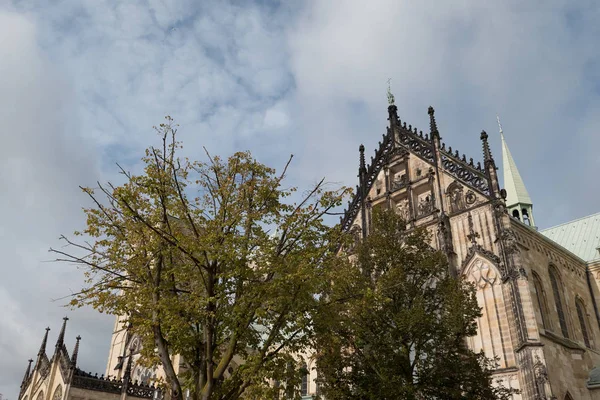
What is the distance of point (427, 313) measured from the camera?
17.0m

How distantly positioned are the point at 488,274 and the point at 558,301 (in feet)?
24.6

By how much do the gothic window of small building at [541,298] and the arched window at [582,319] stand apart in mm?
4996

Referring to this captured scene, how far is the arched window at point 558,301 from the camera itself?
93.5 ft

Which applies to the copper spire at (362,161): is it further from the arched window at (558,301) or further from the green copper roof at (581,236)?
the green copper roof at (581,236)

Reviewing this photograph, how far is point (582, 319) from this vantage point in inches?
1249

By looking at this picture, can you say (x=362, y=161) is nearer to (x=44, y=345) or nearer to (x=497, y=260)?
(x=497, y=260)

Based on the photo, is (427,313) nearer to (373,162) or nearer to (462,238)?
(462,238)

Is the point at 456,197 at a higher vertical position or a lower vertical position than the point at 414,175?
lower

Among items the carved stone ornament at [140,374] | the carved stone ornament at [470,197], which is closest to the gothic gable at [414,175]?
the carved stone ornament at [470,197]

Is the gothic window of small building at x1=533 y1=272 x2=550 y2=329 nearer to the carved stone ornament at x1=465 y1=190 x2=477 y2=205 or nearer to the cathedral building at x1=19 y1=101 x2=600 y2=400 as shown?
the cathedral building at x1=19 y1=101 x2=600 y2=400

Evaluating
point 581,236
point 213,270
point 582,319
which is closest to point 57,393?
point 213,270

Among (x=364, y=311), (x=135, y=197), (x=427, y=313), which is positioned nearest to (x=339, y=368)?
(x=364, y=311)

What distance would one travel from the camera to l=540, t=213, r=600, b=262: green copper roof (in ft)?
128

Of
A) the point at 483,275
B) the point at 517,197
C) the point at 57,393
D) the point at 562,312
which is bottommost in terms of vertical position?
the point at 57,393
